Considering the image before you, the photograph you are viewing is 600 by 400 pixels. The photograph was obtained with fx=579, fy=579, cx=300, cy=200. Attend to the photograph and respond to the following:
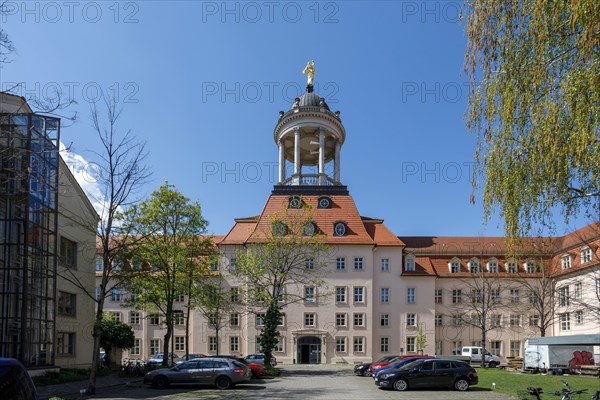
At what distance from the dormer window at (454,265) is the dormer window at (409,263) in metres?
5.87

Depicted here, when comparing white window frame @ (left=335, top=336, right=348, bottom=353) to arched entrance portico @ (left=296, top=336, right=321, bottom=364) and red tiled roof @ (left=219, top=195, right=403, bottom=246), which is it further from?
red tiled roof @ (left=219, top=195, right=403, bottom=246)

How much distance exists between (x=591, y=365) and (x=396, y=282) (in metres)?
23.9

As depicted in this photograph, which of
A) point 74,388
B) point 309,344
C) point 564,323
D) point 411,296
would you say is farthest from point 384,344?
point 74,388

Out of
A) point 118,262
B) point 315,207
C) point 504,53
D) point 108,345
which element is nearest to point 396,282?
point 315,207

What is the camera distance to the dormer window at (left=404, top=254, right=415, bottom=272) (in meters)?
61.0

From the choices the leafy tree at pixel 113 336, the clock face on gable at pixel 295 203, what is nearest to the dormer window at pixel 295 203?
the clock face on gable at pixel 295 203

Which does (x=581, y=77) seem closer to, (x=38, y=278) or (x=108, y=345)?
(x=38, y=278)

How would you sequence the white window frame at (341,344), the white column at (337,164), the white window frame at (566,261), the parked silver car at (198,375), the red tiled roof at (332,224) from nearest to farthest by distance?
the parked silver car at (198,375), the white window frame at (566,261), the white window frame at (341,344), the red tiled roof at (332,224), the white column at (337,164)

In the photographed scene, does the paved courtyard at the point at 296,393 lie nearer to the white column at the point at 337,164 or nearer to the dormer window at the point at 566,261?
the dormer window at the point at 566,261

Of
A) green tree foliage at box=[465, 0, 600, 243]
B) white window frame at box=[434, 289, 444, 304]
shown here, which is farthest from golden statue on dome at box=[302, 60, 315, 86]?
green tree foliage at box=[465, 0, 600, 243]

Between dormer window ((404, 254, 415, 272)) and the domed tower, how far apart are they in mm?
11512

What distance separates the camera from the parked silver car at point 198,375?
26844mm

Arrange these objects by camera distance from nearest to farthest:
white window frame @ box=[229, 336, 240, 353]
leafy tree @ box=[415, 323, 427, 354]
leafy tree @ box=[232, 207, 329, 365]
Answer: leafy tree @ box=[232, 207, 329, 365], leafy tree @ box=[415, 323, 427, 354], white window frame @ box=[229, 336, 240, 353]

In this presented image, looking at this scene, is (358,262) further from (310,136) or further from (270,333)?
(270,333)
